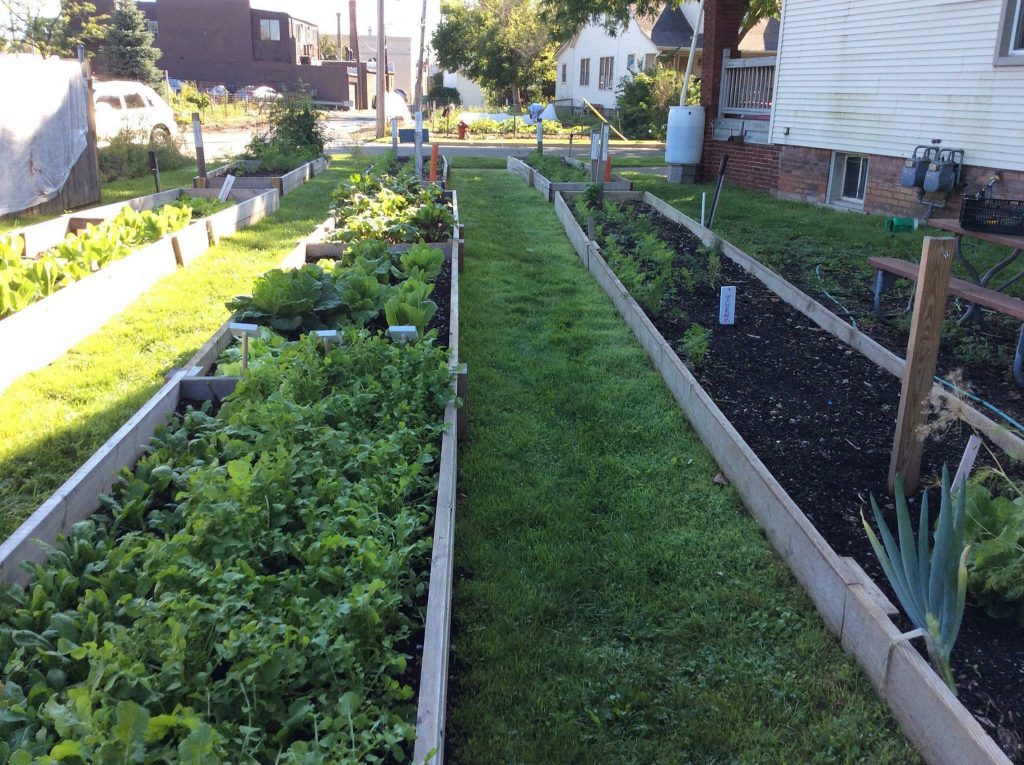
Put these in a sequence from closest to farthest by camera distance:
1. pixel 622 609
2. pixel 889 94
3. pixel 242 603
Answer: pixel 242 603 → pixel 622 609 → pixel 889 94

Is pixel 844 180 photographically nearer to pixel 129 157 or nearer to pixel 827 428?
pixel 827 428

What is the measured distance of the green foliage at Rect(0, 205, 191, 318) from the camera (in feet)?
19.1

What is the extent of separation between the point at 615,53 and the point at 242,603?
131 feet

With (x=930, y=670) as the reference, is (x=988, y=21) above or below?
above

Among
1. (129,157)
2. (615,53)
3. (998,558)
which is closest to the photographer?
(998,558)

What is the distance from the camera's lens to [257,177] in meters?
14.0

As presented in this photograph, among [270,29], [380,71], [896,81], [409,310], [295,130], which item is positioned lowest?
[409,310]

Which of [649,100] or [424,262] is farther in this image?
[649,100]

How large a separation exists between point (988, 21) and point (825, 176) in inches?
143

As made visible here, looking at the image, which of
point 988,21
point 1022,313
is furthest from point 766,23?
point 1022,313

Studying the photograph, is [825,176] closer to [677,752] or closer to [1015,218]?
[1015,218]

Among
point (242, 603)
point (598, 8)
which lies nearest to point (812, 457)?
point (242, 603)

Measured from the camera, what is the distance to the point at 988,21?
32.2ft

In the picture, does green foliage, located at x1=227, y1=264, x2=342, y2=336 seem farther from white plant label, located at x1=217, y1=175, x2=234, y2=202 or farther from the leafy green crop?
white plant label, located at x1=217, y1=175, x2=234, y2=202
